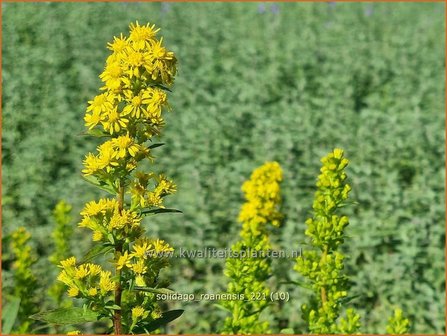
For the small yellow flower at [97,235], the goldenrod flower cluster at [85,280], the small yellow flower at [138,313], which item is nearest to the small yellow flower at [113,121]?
the small yellow flower at [97,235]

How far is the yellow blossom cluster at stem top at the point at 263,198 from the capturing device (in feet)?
11.3

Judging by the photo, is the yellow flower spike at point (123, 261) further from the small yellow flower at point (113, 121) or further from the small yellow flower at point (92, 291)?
the small yellow flower at point (113, 121)

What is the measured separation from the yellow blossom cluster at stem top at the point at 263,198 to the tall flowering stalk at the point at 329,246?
576 mm

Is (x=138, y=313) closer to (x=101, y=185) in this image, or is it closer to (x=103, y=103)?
(x=101, y=185)

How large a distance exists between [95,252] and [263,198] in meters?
1.49

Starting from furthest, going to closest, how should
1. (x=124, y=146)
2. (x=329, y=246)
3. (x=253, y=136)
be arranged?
(x=253, y=136), (x=329, y=246), (x=124, y=146)

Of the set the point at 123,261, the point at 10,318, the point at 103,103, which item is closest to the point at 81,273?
the point at 123,261

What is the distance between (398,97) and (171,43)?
8.99 feet

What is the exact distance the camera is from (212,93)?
7582 mm

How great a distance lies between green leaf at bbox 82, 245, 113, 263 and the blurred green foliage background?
2.32 m

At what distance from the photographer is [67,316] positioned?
6.98ft

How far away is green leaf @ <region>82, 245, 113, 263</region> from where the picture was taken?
210 centimetres

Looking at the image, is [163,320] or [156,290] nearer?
[156,290]

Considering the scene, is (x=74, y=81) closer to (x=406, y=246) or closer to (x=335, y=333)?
(x=406, y=246)
